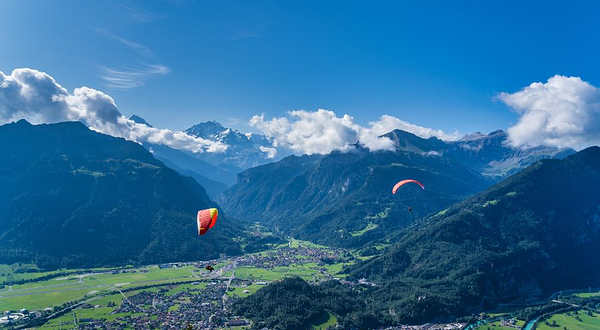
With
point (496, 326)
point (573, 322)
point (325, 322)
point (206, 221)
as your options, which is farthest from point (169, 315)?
point (573, 322)

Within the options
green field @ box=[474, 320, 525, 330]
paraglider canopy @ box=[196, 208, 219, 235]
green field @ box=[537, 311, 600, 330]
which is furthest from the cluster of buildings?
green field @ box=[537, 311, 600, 330]

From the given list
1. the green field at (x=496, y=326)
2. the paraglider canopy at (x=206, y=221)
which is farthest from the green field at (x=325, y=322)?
the paraglider canopy at (x=206, y=221)

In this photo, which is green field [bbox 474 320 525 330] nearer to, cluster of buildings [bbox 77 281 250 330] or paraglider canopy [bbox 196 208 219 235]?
cluster of buildings [bbox 77 281 250 330]

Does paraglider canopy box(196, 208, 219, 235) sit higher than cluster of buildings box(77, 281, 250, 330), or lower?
higher

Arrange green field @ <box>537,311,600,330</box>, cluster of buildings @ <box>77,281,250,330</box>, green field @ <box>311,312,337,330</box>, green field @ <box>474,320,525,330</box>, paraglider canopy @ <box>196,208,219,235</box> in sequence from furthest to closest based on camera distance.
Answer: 1. green field @ <box>537,311,600,330</box>
2. green field @ <box>474,320,525,330</box>
3. green field @ <box>311,312,337,330</box>
4. cluster of buildings @ <box>77,281,250,330</box>
5. paraglider canopy @ <box>196,208,219,235</box>

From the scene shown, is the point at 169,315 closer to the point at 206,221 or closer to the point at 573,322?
the point at 206,221

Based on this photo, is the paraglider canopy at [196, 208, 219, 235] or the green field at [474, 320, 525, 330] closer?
the paraglider canopy at [196, 208, 219, 235]

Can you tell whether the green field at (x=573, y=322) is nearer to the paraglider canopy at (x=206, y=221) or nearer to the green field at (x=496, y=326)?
the green field at (x=496, y=326)

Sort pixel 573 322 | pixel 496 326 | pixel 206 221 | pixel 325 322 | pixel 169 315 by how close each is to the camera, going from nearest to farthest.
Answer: pixel 206 221 → pixel 325 322 → pixel 496 326 → pixel 169 315 → pixel 573 322

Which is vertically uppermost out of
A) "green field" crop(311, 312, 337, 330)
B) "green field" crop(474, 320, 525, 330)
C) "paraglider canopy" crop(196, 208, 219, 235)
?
"paraglider canopy" crop(196, 208, 219, 235)
